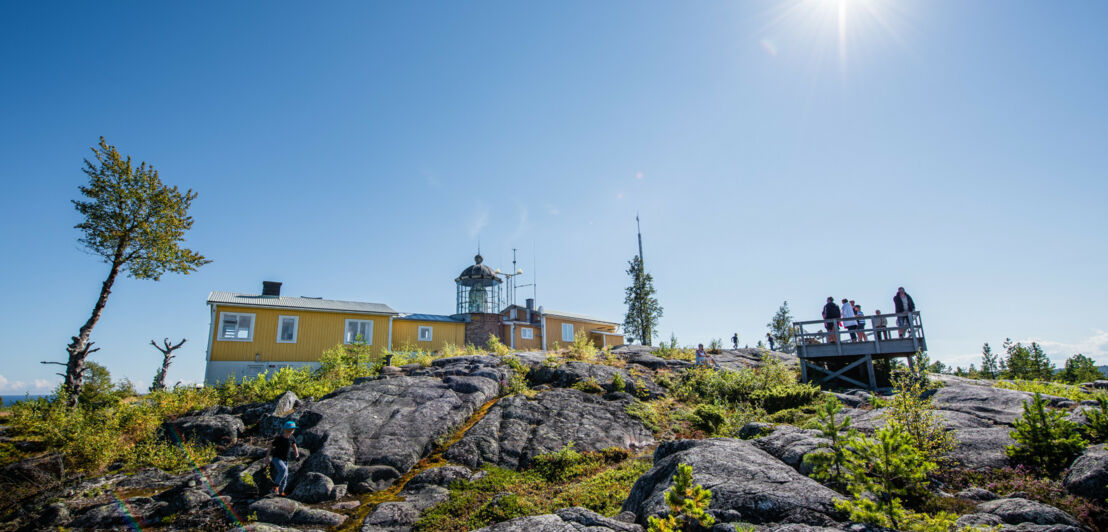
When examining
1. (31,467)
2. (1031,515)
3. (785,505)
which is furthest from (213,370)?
(1031,515)

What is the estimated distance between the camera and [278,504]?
8.55m

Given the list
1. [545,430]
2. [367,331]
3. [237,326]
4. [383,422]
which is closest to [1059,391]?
[545,430]

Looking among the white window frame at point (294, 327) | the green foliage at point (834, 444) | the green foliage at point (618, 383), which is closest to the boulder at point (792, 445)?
the green foliage at point (834, 444)

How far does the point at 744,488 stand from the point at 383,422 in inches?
374

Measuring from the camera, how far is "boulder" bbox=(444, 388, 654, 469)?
442 inches

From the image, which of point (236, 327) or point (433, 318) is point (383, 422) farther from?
point (433, 318)

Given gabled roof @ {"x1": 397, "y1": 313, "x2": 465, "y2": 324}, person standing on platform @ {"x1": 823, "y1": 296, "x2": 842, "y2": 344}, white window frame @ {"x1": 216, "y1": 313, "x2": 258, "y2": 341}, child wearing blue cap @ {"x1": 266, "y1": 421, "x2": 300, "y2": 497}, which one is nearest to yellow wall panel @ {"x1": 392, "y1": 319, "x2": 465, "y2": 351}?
gabled roof @ {"x1": 397, "y1": 313, "x2": 465, "y2": 324}

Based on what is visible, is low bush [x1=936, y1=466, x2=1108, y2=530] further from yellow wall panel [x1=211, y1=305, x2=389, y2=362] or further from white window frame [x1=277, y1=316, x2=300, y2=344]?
white window frame [x1=277, y1=316, x2=300, y2=344]

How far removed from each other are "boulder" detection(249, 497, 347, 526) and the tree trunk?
12469mm

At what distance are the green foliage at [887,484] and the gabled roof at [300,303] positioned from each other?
81.8 ft

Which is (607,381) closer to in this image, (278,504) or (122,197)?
(278,504)

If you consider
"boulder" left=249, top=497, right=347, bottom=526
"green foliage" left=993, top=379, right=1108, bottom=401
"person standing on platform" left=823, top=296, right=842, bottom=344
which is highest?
"person standing on platform" left=823, top=296, right=842, bottom=344

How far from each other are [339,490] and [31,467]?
7638mm

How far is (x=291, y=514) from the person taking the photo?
331 inches
